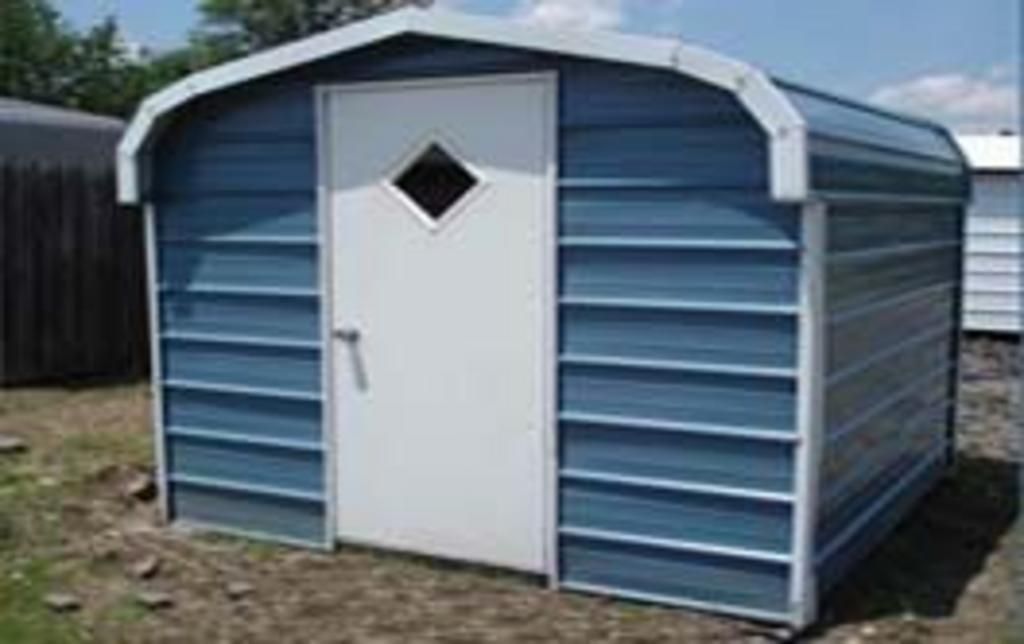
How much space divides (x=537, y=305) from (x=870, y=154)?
169cm

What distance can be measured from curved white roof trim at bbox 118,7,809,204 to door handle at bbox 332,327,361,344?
129 centimetres

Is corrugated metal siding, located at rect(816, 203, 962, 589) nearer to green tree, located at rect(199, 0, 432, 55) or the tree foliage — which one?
the tree foliage

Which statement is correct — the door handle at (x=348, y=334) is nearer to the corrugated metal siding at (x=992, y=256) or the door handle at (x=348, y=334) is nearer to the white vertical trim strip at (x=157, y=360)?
the white vertical trim strip at (x=157, y=360)

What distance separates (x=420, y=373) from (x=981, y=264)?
41.8 feet

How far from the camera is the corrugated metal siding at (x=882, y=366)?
659 centimetres

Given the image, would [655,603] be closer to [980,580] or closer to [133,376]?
[980,580]

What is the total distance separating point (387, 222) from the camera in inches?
280

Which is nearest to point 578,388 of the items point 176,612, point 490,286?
point 490,286

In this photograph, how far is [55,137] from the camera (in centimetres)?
1377

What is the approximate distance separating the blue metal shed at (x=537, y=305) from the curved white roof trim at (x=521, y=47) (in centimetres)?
1

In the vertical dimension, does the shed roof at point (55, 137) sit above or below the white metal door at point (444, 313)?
above

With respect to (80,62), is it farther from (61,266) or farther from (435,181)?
(435,181)

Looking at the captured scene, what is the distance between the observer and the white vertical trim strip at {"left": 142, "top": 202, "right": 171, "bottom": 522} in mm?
7883

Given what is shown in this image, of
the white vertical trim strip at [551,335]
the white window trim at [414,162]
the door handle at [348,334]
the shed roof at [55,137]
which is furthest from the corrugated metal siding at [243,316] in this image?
the shed roof at [55,137]
